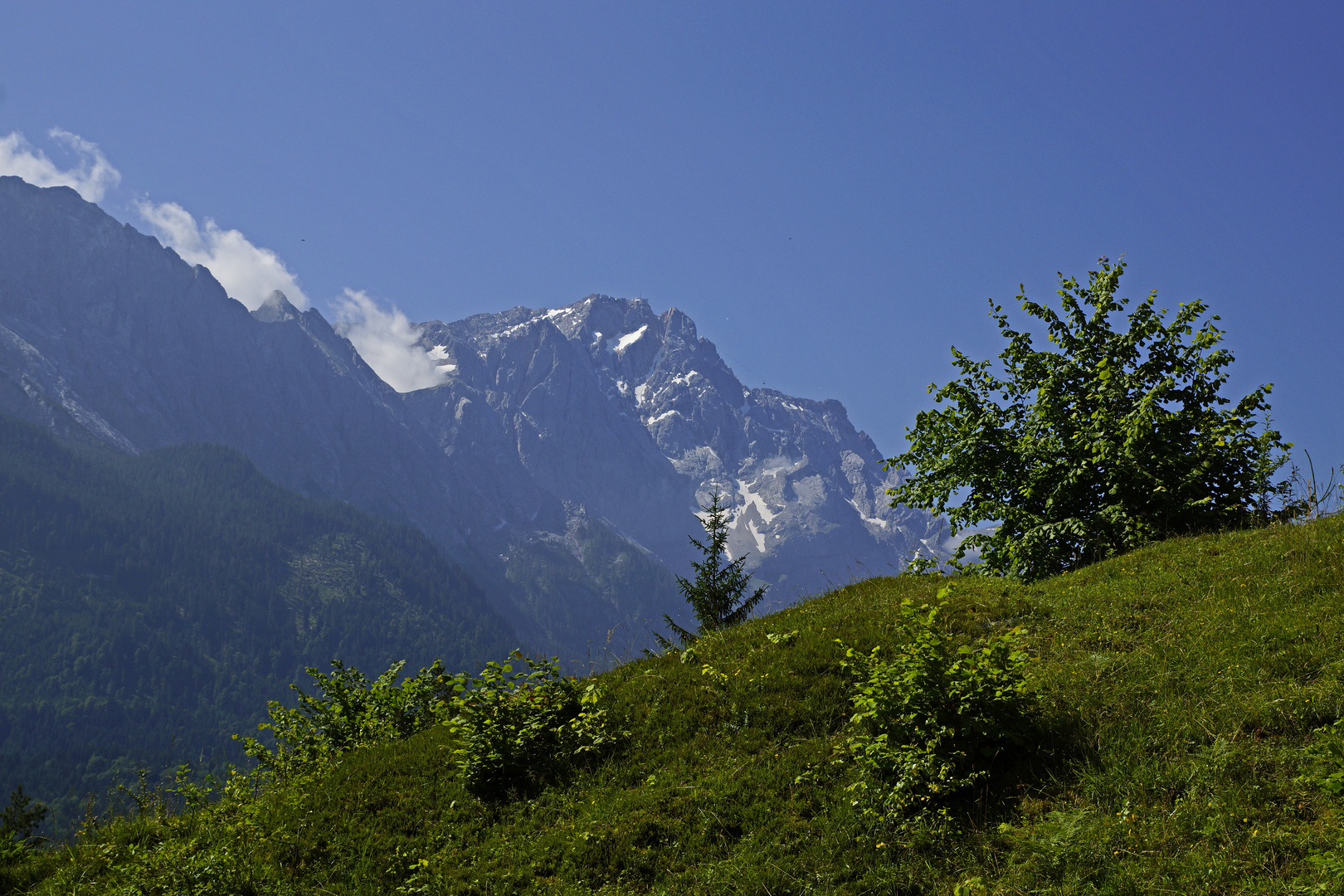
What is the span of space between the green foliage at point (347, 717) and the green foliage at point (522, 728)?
134 centimetres

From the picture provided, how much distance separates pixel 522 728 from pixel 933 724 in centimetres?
536

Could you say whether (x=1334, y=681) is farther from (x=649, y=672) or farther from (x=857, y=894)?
(x=649, y=672)

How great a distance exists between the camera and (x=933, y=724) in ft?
26.5

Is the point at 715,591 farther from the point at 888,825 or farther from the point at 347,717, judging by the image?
the point at 888,825

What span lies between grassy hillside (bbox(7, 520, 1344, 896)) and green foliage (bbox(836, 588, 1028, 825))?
0.24 metres

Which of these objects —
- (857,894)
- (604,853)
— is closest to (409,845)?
(604,853)

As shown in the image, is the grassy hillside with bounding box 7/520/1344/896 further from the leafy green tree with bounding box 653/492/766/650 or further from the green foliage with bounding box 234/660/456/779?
the leafy green tree with bounding box 653/492/766/650

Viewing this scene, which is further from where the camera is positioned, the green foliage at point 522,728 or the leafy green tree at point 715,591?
the leafy green tree at point 715,591

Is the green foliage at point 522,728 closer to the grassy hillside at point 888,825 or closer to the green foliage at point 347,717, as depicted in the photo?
the grassy hillside at point 888,825

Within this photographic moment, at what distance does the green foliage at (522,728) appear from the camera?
33.1ft

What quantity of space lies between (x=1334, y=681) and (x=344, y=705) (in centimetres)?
1414

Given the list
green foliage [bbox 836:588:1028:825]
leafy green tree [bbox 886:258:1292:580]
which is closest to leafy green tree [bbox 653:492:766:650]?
leafy green tree [bbox 886:258:1292:580]

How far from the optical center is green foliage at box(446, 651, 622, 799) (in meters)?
10.1

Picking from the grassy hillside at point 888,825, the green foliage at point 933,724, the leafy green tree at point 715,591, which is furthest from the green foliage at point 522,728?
the leafy green tree at point 715,591
